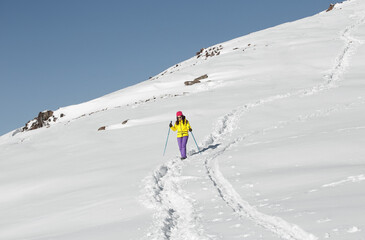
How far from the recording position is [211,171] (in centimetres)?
1188

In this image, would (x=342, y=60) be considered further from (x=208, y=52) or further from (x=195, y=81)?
(x=208, y=52)

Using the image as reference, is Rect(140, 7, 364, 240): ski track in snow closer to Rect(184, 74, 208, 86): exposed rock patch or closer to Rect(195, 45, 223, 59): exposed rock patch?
Rect(184, 74, 208, 86): exposed rock patch

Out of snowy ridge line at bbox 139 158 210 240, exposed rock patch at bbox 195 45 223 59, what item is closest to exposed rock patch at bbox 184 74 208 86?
exposed rock patch at bbox 195 45 223 59

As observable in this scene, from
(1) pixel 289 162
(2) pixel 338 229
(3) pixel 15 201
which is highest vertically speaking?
(3) pixel 15 201

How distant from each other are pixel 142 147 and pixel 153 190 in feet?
24.6

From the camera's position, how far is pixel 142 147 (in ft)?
58.2

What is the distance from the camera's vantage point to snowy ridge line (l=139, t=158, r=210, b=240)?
707cm

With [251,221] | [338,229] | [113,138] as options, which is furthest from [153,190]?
[113,138]

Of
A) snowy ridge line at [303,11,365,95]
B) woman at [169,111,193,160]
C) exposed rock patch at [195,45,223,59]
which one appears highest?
exposed rock patch at [195,45,223,59]

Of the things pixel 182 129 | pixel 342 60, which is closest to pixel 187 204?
pixel 182 129

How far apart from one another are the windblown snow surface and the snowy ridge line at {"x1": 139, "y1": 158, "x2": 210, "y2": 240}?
0.09ft

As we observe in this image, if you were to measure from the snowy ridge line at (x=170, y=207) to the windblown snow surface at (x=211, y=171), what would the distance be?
0.03m

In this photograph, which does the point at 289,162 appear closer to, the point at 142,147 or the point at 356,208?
the point at 356,208

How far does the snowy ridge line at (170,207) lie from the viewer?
278 inches
